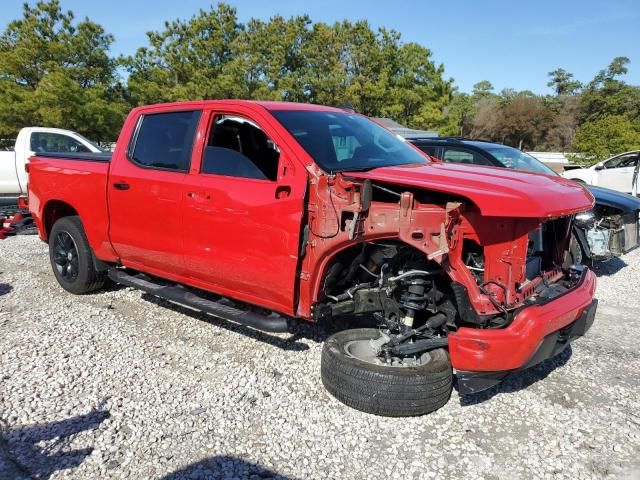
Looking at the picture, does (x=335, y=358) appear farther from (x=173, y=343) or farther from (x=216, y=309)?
(x=173, y=343)

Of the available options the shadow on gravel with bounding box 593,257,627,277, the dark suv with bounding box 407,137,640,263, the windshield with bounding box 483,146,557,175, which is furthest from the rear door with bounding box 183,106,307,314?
the shadow on gravel with bounding box 593,257,627,277

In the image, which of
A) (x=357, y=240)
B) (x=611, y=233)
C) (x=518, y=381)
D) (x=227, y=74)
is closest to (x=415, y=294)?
(x=357, y=240)

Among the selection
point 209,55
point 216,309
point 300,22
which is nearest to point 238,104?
point 216,309

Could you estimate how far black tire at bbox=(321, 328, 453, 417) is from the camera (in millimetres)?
3178

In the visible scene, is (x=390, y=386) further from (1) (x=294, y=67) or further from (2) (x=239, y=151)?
(1) (x=294, y=67)

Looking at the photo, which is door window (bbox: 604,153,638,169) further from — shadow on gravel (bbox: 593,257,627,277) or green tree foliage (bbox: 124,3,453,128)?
green tree foliage (bbox: 124,3,453,128)

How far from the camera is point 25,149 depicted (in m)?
11.8

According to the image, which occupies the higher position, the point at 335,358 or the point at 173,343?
the point at 335,358

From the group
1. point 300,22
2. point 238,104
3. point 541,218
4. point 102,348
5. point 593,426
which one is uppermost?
point 300,22

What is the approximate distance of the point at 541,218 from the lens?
9.45 feet

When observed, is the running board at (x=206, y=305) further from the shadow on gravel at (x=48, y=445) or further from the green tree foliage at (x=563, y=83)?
the green tree foliage at (x=563, y=83)

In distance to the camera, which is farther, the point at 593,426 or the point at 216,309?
the point at 216,309

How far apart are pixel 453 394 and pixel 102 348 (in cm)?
281

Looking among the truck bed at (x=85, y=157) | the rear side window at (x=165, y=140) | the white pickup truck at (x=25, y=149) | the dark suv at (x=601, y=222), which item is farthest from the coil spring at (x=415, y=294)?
the white pickup truck at (x=25, y=149)
